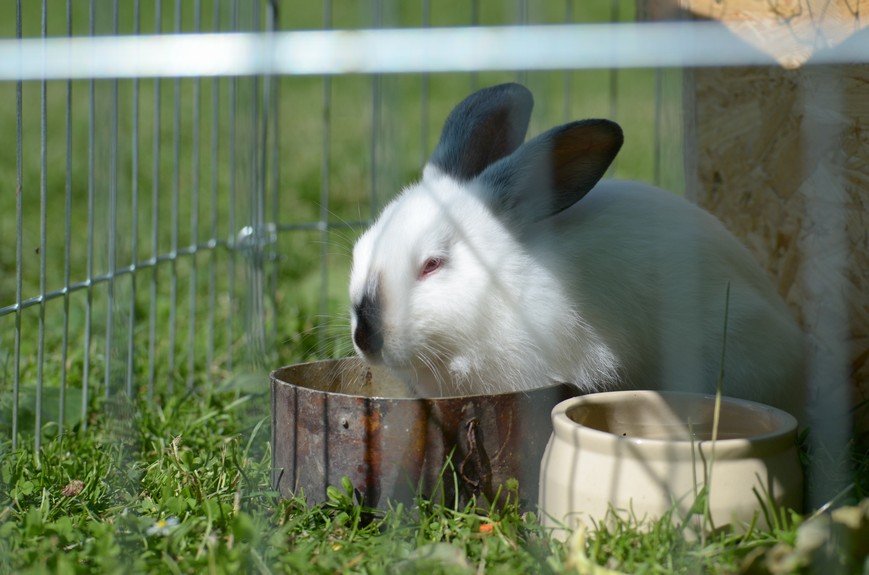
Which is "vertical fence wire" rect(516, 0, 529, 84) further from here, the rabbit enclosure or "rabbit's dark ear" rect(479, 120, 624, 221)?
"rabbit's dark ear" rect(479, 120, 624, 221)

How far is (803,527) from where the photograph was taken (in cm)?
175

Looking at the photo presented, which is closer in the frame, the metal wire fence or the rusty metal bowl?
the metal wire fence

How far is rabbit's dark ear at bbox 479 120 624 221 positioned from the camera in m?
2.48

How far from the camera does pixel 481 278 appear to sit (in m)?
2.55

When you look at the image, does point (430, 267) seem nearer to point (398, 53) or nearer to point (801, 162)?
point (398, 53)

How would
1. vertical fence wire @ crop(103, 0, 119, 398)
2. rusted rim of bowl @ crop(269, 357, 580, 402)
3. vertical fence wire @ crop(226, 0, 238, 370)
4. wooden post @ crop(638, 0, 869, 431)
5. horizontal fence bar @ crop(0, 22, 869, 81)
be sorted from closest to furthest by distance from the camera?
horizontal fence bar @ crop(0, 22, 869, 81)
rusted rim of bowl @ crop(269, 357, 580, 402)
wooden post @ crop(638, 0, 869, 431)
vertical fence wire @ crop(103, 0, 119, 398)
vertical fence wire @ crop(226, 0, 238, 370)

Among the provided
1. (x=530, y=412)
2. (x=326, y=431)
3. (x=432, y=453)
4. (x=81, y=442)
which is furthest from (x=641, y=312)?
(x=81, y=442)

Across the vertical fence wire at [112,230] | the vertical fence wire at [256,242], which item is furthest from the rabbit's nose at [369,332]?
the vertical fence wire at [256,242]

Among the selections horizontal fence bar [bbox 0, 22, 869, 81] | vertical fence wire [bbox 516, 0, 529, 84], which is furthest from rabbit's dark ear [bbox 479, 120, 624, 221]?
vertical fence wire [bbox 516, 0, 529, 84]

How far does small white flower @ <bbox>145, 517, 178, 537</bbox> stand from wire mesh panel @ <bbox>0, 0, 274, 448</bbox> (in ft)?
2.14

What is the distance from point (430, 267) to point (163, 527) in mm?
932

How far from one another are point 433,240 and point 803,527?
1.17 meters

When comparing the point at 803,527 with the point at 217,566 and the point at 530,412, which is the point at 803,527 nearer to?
the point at 530,412

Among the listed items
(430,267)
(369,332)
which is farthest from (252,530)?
(430,267)
